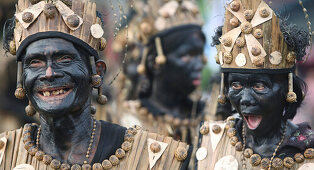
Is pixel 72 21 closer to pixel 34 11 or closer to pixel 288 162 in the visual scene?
pixel 34 11

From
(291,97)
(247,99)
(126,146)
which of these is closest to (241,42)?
(247,99)

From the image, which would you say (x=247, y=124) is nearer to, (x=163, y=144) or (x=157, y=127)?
(x=163, y=144)

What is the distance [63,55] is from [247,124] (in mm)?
1595

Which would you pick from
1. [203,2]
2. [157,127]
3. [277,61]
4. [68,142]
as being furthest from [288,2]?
[203,2]

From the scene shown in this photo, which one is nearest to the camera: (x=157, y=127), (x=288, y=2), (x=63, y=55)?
(x=63, y=55)

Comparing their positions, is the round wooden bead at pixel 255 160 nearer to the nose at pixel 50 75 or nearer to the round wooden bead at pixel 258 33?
the round wooden bead at pixel 258 33

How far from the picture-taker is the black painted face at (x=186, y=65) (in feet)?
34.2

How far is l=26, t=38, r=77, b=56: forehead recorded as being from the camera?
6.33 m

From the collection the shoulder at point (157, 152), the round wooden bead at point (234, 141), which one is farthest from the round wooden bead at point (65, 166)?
the round wooden bead at point (234, 141)

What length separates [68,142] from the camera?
6.61m

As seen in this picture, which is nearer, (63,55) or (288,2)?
(63,55)

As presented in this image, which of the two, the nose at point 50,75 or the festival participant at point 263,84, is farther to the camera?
the festival participant at point 263,84

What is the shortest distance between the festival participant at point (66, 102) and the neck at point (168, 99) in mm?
3662

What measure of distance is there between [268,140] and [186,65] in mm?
3885
